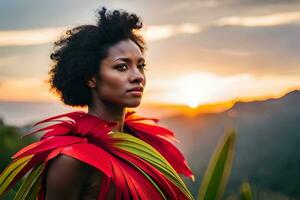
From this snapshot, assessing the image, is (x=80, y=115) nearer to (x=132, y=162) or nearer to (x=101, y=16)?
(x=132, y=162)

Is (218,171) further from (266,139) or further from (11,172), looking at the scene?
(266,139)

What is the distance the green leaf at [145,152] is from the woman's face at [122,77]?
19 cm

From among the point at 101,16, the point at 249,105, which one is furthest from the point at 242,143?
the point at 101,16

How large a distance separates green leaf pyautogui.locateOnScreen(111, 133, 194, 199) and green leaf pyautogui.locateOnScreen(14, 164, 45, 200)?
0.44 metres

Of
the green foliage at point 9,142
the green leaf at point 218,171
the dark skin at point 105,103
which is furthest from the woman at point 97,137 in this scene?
the green foliage at point 9,142

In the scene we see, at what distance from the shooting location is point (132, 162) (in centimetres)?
435

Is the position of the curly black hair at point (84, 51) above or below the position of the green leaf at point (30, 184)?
above

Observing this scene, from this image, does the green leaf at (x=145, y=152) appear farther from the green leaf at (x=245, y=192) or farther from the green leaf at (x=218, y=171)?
the green leaf at (x=245, y=192)

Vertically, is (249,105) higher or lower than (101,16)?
lower

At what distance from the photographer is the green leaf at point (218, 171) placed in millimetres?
3696

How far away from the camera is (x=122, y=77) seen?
14.4 ft

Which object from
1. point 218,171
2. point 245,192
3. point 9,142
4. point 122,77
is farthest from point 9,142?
point 245,192

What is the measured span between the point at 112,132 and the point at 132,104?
20 centimetres

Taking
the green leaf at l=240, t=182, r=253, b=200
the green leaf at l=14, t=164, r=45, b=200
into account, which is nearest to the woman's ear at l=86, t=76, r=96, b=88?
Answer: the green leaf at l=14, t=164, r=45, b=200
